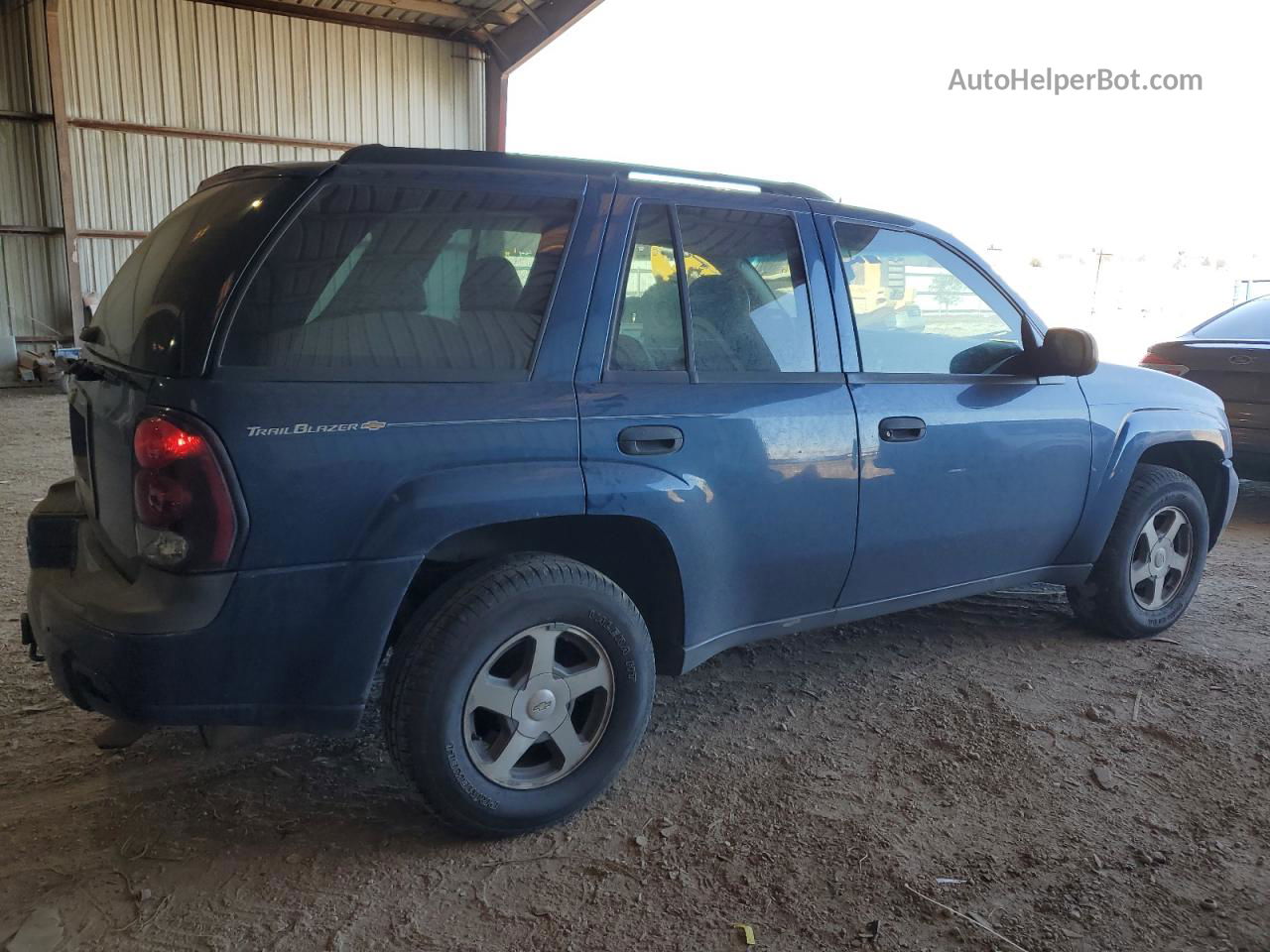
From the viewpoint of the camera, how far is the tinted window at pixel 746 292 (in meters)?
3.12

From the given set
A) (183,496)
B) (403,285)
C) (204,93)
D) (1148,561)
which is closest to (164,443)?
(183,496)

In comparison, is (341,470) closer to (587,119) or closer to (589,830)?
(589,830)

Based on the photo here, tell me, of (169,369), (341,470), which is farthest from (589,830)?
(169,369)

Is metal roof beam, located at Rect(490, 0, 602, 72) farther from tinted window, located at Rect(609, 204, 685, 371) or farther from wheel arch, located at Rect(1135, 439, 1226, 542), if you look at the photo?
tinted window, located at Rect(609, 204, 685, 371)

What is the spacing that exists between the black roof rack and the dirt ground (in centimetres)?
167

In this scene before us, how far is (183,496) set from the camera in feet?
Result: 7.52

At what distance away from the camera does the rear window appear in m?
2.37

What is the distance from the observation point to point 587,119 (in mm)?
32031

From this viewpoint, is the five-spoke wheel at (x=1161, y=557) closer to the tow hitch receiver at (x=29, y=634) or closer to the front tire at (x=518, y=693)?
the front tire at (x=518, y=693)

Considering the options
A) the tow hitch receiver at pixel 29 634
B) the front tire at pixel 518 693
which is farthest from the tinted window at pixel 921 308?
the tow hitch receiver at pixel 29 634
